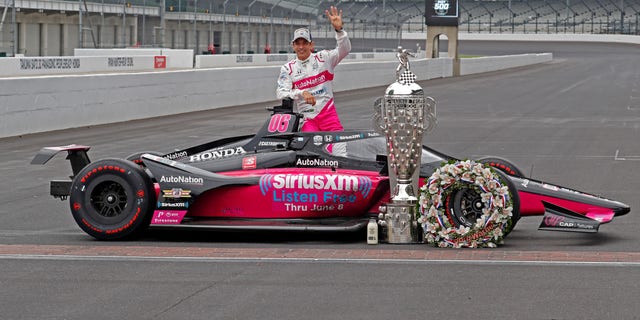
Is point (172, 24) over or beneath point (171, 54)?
over

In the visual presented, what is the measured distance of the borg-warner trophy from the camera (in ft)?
28.7

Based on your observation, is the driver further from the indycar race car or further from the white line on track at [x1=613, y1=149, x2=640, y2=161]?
the white line on track at [x1=613, y1=149, x2=640, y2=161]

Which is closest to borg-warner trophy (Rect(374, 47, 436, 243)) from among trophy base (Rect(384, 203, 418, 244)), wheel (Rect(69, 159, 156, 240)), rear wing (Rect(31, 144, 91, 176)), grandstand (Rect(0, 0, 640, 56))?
trophy base (Rect(384, 203, 418, 244))

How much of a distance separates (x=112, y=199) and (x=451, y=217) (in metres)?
2.74

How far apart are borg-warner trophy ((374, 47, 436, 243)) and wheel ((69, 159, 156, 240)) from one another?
192cm

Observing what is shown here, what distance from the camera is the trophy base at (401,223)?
8.72 metres

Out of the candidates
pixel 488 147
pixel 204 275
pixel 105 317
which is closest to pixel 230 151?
pixel 204 275

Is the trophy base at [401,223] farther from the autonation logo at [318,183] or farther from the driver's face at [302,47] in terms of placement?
the driver's face at [302,47]

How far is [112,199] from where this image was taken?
8984mm

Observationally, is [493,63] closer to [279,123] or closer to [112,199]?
[279,123]

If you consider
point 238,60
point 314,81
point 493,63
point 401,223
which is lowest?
point 401,223

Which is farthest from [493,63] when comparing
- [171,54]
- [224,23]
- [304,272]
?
[304,272]

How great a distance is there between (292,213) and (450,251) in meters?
1.37

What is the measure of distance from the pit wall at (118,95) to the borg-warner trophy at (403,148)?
1224 cm
